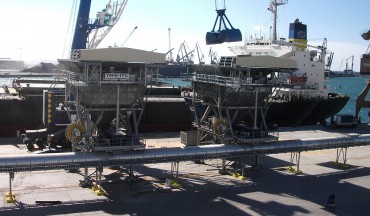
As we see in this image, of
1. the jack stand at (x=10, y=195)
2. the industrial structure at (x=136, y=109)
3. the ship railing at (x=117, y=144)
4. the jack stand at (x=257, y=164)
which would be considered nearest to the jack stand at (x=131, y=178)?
the industrial structure at (x=136, y=109)

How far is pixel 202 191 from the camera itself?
104 ft

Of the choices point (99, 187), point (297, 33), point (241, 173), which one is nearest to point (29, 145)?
point (99, 187)

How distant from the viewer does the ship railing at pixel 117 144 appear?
30.0 meters

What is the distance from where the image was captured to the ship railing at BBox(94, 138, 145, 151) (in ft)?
98.4

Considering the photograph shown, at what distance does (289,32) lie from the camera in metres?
83.5

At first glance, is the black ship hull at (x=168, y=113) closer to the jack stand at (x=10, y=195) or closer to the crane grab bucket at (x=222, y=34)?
the crane grab bucket at (x=222, y=34)

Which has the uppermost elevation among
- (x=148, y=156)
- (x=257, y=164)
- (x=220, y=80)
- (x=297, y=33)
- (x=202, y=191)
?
(x=297, y=33)

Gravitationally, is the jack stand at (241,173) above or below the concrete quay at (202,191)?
above

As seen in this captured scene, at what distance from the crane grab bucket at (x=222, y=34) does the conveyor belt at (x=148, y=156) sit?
41.5ft

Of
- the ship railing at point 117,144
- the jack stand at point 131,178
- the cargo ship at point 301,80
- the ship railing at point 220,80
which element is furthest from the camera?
the cargo ship at point 301,80

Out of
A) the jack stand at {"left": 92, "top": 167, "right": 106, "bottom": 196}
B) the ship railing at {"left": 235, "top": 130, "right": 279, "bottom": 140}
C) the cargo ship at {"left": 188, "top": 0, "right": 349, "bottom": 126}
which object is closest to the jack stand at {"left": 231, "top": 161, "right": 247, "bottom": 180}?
the ship railing at {"left": 235, "top": 130, "right": 279, "bottom": 140}

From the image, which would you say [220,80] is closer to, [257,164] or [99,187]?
[257,164]

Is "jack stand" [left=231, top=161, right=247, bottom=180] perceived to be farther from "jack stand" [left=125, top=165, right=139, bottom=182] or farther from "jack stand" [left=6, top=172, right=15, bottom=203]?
"jack stand" [left=6, top=172, right=15, bottom=203]

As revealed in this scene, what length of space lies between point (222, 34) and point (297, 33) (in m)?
43.8
